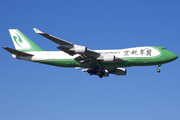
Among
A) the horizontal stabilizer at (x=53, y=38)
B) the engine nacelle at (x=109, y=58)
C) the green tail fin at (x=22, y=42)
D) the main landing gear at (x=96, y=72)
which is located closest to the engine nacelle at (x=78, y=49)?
the horizontal stabilizer at (x=53, y=38)

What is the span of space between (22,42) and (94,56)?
14.9m

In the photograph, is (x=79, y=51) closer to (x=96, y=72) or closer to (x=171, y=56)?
(x=96, y=72)

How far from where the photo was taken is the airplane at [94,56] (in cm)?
4606

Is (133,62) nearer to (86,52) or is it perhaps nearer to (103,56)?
(103,56)

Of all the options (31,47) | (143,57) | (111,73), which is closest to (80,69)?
(111,73)

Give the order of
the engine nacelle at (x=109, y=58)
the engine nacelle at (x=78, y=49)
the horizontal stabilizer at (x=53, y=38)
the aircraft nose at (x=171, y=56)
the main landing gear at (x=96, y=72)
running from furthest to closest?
1. the main landing gear at (x=96, y=72)
2. the aircraft nose at (x=171, y=56)
3. the engine nacelle at (x=109, y=58)
4. the engine nacelle at (x=78, y=49)
5. the horizontal stabilizer at (x=53, y=38)

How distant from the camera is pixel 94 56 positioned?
46.8 m

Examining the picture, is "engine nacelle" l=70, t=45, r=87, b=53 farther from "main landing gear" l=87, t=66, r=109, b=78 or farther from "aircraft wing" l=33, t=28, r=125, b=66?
"main landing gear" l=87, t=66, r=109, b=78

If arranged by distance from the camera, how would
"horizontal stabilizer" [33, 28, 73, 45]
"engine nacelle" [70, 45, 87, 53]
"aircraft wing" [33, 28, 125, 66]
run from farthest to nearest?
"engine nacelle" [70, 45, 87, 53] → "aircraft wing" [33, 28, 125, 66] → "horizontal stabilizer" [33, 28, 73, 45]

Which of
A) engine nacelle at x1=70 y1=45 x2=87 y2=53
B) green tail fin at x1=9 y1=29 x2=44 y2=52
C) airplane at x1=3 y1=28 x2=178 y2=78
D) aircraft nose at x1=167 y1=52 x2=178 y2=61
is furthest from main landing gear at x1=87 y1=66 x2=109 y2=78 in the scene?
aircraft nose at x1=167 y1=52 x2=178 y2=61

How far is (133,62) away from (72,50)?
10.7 metres

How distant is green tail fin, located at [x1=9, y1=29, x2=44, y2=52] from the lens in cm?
5244

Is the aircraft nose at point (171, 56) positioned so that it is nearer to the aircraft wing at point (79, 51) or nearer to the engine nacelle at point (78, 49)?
the aircraft wing at point (79, 51)

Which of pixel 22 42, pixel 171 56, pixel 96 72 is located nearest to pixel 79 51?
pixel 96 72
